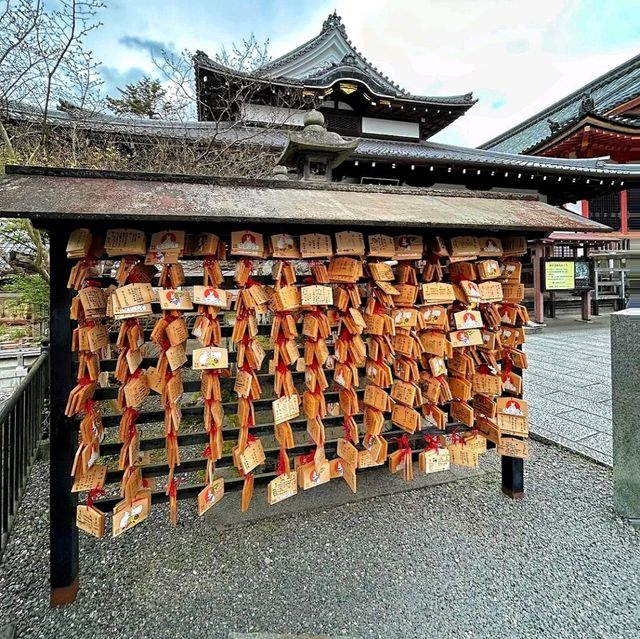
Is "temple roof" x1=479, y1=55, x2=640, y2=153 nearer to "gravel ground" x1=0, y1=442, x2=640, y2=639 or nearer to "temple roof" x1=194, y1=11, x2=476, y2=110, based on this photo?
"temple roof" x1=194, y1=11, x2=476, y2=110

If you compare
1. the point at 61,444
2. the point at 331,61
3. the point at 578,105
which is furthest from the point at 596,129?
the point at 61,444

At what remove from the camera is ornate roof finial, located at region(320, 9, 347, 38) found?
534 inches

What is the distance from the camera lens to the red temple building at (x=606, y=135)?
10.5m

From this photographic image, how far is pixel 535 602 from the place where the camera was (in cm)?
191

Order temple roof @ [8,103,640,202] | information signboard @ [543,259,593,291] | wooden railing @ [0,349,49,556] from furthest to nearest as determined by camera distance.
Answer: information signboard @ [543,259,593,291], temple roof @ [8,103,640,202], wooden railing @ [0,349,49,556]

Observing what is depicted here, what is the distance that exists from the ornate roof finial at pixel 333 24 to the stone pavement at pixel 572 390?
1299cm

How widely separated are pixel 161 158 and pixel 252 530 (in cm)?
596

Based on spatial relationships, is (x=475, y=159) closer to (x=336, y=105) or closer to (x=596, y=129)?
(x=596, y=129)

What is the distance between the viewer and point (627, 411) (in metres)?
2.48

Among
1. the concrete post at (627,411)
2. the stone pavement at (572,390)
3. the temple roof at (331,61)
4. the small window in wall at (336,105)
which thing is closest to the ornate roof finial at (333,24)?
the temple roof at (331,61)

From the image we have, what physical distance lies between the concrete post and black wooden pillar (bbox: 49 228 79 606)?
333 cm

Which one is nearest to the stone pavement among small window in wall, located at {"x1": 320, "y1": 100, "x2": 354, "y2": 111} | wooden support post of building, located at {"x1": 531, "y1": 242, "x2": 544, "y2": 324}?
wooden support post of building, located at {"x1": 531, "y1": 242, "x2": 544, "y2": 324}

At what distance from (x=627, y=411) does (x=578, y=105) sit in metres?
20.1

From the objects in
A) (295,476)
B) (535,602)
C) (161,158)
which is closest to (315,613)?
(295,476)
